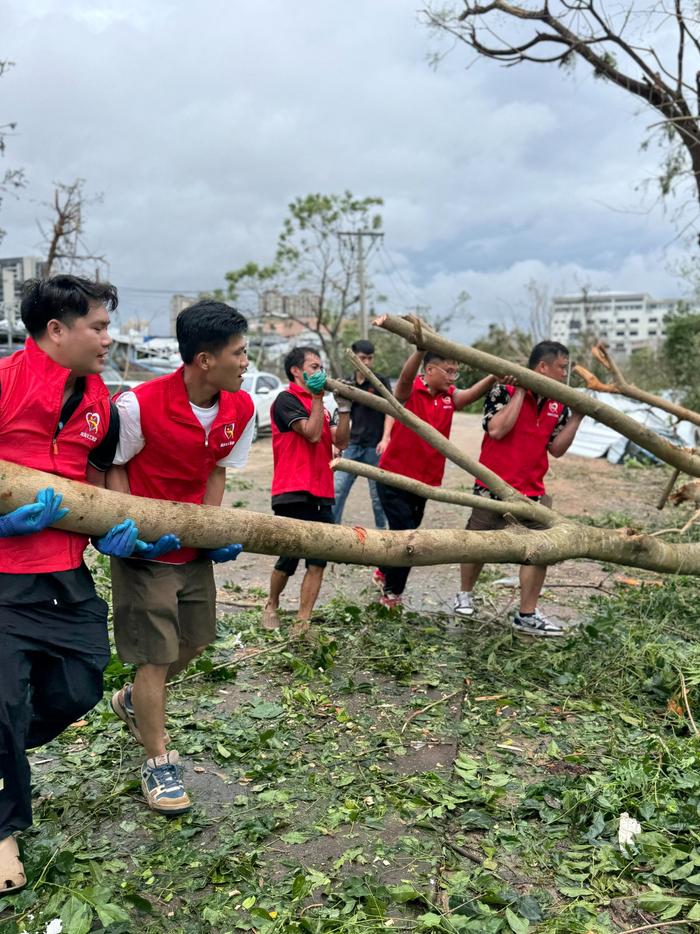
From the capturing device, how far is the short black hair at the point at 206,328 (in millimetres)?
2754

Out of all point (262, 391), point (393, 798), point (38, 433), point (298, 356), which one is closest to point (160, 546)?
point (38, 433)

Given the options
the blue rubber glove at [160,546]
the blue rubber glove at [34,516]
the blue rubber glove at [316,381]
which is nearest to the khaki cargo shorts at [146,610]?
the blue rubber glove at [160,546]

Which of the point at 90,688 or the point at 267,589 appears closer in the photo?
the point at 90,688

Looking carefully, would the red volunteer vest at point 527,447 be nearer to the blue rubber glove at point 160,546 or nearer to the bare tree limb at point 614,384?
the bare tree limb at point 614,384

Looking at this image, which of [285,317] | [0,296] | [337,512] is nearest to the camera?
[337,512]

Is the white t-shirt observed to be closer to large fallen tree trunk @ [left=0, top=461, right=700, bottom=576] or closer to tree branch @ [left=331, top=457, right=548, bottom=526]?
large fallen tree trunk @ [left=0, top=461, right=700, bottom=576]

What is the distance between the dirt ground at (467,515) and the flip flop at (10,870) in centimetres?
326

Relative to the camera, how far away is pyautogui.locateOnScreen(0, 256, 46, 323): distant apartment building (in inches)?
820

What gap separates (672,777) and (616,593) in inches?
110

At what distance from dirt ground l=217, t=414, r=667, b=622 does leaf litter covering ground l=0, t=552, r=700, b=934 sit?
4.05 ft

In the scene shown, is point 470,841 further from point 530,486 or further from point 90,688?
point 530,486

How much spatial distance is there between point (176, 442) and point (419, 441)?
2488mm

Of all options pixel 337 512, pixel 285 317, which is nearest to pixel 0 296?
pixel 285 317

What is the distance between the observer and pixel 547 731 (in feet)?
11.3
